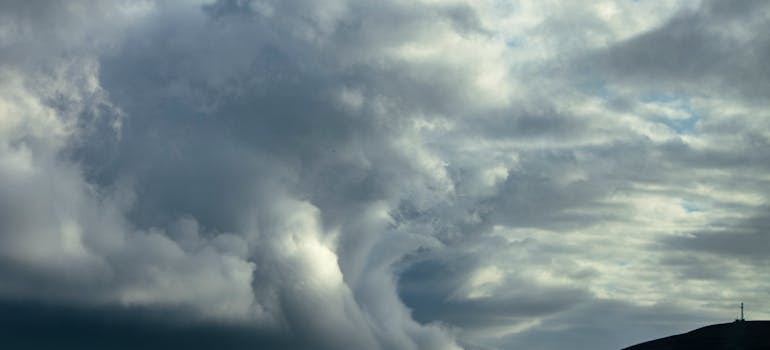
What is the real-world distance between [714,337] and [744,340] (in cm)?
807

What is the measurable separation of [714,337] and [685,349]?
7.29 metres

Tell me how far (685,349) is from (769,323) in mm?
17615

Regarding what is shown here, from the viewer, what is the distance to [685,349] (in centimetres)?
19538

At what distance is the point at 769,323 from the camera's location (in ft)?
648

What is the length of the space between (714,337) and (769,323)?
10.8 meters

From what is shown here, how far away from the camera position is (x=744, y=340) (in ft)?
626

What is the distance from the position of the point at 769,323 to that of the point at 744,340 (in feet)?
33.1

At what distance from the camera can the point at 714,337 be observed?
198250 millimetres
